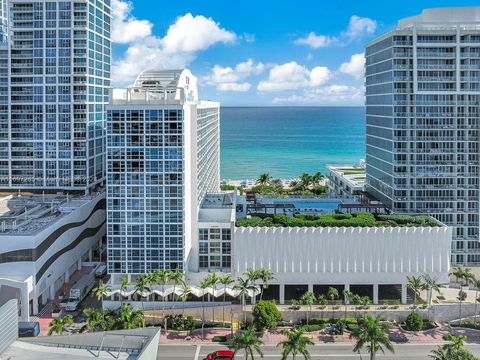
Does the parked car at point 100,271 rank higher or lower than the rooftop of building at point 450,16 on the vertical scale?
lower

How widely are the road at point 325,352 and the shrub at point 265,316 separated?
322 cm

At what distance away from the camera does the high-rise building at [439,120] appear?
77875mm

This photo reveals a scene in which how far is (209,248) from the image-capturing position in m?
69.5

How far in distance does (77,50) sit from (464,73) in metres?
58.2

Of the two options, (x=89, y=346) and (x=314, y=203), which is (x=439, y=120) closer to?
(x=314, y=203)

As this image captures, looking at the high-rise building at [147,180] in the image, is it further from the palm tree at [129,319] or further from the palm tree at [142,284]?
the palm tree at [129,319]

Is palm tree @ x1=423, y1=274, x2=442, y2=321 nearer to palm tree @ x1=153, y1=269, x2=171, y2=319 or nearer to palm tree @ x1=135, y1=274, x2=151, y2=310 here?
palm tree @ x1=153, y1=269, x2=171, y2=319

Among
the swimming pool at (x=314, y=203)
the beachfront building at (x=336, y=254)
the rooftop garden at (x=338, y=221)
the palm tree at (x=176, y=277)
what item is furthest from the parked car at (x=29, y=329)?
the swimming pool at (x=314, y=203)

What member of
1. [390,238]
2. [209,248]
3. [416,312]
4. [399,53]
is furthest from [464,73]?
[209,248]

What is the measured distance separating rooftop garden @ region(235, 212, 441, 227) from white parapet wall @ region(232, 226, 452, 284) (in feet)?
5.90

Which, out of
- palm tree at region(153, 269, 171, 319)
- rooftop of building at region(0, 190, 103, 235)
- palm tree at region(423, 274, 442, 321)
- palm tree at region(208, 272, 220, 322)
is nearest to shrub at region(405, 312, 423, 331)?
palm tree at region(423, 274, 442, 321)

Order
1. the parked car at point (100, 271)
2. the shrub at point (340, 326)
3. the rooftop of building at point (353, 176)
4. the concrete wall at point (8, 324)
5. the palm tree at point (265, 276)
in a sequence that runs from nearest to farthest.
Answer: the concrete wall at point (8, 324), the shrub at point (340, 326), the palm tree at point (265, 276), the parked car at point (100, 271), the rooftop of building at point (353, 176)

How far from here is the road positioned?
5322 centimetres

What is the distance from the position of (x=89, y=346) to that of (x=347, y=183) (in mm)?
71274
